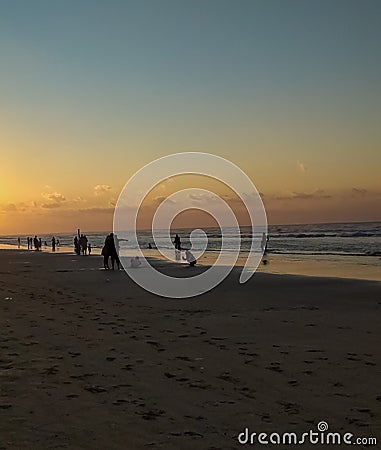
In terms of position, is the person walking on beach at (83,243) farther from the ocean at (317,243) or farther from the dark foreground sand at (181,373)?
the dark foreground sand at (181,373)

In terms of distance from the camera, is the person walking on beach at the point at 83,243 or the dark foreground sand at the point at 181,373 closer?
the dark foreground sand at the point at 181,373

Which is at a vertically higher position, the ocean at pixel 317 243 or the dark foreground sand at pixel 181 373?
the ocean at pixel 317 243

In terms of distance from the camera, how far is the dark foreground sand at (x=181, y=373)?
17.9ft

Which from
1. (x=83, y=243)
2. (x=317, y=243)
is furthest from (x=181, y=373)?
(x=317, y=243)

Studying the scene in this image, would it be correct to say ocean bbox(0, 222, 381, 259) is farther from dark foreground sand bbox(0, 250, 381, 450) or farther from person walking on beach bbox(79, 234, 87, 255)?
dark foreground sand bbox(0, 250, 381, 450)

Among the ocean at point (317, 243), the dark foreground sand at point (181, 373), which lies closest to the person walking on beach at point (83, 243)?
the ocean at point (317, 243)

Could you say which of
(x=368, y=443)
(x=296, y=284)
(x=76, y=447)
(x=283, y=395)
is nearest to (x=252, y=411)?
(x=283, y=395)

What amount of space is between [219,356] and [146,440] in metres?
3.72

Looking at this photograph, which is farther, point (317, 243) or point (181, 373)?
point (317, 243)

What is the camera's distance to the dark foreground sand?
544cm

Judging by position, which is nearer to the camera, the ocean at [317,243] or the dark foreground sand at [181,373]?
the dark foreground sand at [181,373]

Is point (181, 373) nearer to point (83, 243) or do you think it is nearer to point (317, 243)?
point (83, 243)

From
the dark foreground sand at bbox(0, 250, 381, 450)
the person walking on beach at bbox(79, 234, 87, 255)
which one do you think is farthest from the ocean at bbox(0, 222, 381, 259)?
the dark foreground sand at bbox(0, 250, 381, 450)

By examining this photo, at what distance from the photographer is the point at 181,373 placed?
7.61 metres
